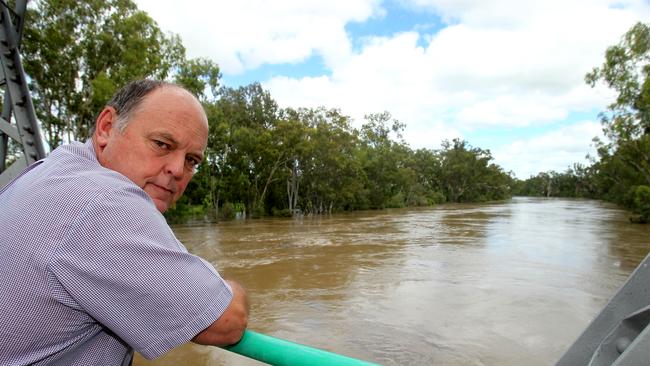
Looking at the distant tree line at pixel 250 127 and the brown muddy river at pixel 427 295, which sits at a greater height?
the distant tree line at pixel 250 127

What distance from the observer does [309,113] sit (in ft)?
91.6

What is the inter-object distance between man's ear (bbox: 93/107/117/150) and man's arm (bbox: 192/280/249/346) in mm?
606

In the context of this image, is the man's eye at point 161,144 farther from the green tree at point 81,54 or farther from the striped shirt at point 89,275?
the green tree at point 81,54

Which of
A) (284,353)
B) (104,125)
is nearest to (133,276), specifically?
(284,353)

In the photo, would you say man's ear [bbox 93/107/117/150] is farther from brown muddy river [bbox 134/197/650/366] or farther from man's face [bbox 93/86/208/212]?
brown muddy river [bbox 134/197/650/366]

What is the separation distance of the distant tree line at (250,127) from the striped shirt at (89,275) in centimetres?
1507

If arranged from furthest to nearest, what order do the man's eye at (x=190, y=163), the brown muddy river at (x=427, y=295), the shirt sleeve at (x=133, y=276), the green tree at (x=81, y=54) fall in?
the green tree at (x=81, y=54) < the brown muddy river at (x=427, y=295) < the man's eye at (x=190, y=163) < the shirt sleeve at (x=133, y=276)

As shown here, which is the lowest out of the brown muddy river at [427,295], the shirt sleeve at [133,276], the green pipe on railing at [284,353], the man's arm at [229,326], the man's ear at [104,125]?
the brown muddy river at [427,295]

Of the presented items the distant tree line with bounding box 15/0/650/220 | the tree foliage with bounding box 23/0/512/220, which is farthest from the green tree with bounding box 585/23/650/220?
the tree foliage with bounding box 23/0/512/220

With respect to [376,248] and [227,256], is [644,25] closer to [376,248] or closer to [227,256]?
[376,248]

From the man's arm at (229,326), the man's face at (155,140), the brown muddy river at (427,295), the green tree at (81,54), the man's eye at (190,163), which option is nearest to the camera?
the man's arm at (229,326)

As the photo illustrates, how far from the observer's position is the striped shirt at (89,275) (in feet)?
2.50

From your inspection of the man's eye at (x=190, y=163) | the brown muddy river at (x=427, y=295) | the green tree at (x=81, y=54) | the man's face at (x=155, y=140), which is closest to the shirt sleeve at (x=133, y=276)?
the man's face at (x=155, y=140)

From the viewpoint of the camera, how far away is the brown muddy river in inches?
166
